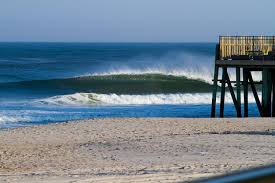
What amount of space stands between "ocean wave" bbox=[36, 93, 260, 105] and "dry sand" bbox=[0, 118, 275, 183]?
50.3 feet

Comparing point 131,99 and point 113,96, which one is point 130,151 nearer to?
point 131,99

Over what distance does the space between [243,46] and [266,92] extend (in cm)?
247

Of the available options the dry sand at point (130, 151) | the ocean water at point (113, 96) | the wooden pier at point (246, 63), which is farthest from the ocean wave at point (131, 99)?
the dry sand at point (130, 151)

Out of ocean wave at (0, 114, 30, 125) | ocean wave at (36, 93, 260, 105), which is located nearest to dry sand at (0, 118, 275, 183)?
ocean wave at (0, 114, 30, 125)

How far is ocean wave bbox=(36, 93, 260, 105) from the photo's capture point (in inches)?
1402

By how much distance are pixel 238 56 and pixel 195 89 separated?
18442 millimetres

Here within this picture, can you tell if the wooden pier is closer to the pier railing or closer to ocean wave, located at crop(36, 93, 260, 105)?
the pier railing

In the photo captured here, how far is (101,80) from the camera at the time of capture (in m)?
52.2

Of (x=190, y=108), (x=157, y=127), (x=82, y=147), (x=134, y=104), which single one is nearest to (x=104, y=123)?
(x=157, y=127)

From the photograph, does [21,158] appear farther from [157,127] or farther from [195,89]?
[195,89]

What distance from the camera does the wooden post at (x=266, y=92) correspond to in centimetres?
2453

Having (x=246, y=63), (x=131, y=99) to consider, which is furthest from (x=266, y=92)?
(x=131, y=99)

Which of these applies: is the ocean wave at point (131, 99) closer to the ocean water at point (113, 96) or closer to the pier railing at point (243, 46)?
the ocean water at point (113, 96)

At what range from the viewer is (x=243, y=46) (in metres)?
26.3
